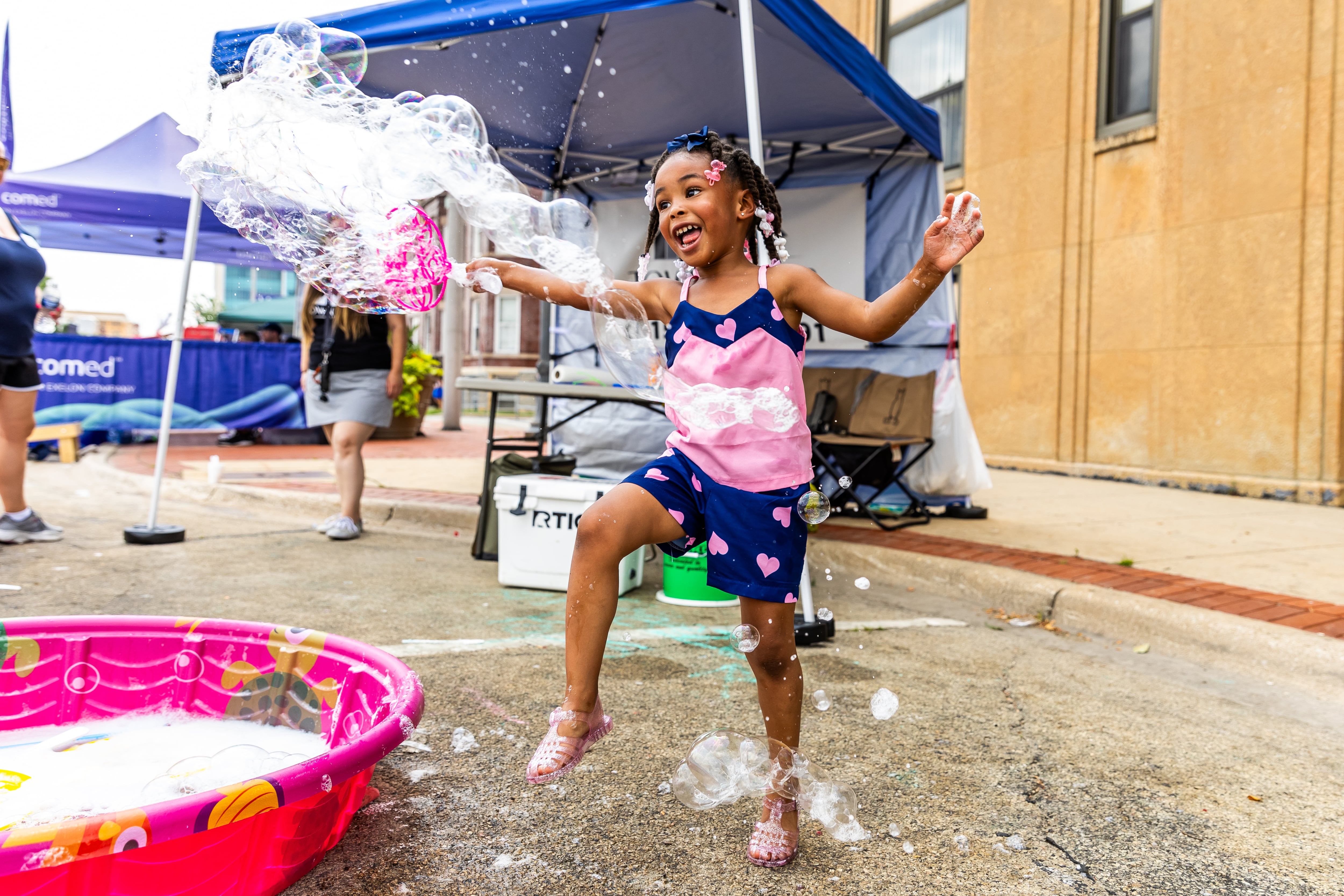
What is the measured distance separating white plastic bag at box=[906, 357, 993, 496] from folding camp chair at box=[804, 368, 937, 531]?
0.12 metres

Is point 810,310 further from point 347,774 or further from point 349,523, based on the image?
point 349,523

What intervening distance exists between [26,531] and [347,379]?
1882 mm

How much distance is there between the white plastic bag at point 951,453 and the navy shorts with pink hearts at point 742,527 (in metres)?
4.48

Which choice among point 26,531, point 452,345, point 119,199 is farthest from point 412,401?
point 26,531

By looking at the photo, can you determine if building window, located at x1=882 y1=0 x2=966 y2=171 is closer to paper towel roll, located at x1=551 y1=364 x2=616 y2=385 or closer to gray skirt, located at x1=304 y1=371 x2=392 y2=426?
paper towel roll, located at x1=551 y1=364 x2=616 y2=385

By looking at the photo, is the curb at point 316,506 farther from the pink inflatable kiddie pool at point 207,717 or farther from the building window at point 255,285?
the building window at point 255,285

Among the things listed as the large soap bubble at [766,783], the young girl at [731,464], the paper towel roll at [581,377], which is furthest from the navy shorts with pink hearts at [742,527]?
the paper towel roll at [581,377]

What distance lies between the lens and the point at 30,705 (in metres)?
2.25

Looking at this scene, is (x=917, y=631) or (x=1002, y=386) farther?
(x=1002, y=386)

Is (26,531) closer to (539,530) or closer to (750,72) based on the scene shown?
(539,530)

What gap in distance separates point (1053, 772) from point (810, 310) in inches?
53.6

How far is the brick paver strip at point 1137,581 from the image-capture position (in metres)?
3.41

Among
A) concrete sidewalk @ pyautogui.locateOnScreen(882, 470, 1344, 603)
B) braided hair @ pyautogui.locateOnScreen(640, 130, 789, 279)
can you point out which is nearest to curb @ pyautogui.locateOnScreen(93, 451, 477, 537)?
concrete sidewalk @ pyautogui.locateOnScreen(882, 470, 1344, 603)

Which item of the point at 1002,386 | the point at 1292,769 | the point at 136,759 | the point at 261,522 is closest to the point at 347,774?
the point at 136,759
